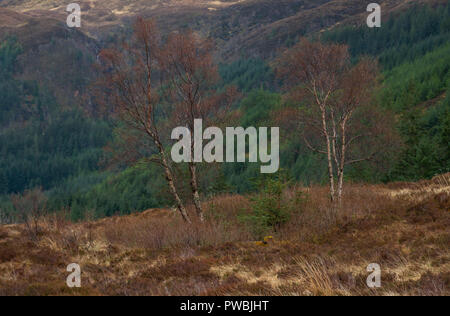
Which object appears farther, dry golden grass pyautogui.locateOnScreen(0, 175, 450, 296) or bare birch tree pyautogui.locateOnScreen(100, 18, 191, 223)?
bare birch tree pyautogui.locateOnScreen(100, 18, 191, 223)

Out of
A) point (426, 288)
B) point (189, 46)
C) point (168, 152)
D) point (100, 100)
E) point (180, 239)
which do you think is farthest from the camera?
point (168, 152)

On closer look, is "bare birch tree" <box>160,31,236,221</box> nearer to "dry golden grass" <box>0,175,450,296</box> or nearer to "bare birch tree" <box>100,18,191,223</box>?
"bare birch tree" <box>100,18,191,223</box>

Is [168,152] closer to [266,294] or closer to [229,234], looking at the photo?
[229,234]

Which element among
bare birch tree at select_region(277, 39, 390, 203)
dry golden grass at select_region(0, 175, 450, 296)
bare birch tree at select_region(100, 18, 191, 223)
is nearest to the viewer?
dry golden grass at select_region(0, 175, 450, 296)

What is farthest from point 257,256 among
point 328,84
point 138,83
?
point 328,84

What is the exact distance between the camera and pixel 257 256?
37.8 ft

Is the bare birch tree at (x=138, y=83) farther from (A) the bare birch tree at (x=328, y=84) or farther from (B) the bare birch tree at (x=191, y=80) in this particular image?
(A) the bare birch tree at (x=328, y=84)

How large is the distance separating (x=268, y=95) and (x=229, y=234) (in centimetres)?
11434

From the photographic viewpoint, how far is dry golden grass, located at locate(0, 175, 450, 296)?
809 cm

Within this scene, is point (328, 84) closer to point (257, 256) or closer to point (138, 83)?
point (138, 83)

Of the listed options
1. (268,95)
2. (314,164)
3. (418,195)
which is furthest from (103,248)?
(268,95)

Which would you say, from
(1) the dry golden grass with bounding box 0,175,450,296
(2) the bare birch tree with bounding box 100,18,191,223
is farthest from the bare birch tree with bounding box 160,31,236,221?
(1) the dry golden grass with bounding box 0,175,450,296

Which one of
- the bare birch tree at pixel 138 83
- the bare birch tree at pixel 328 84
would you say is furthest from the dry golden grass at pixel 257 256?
the bare birch tree at pixel 138 83

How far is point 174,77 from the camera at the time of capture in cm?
1775
